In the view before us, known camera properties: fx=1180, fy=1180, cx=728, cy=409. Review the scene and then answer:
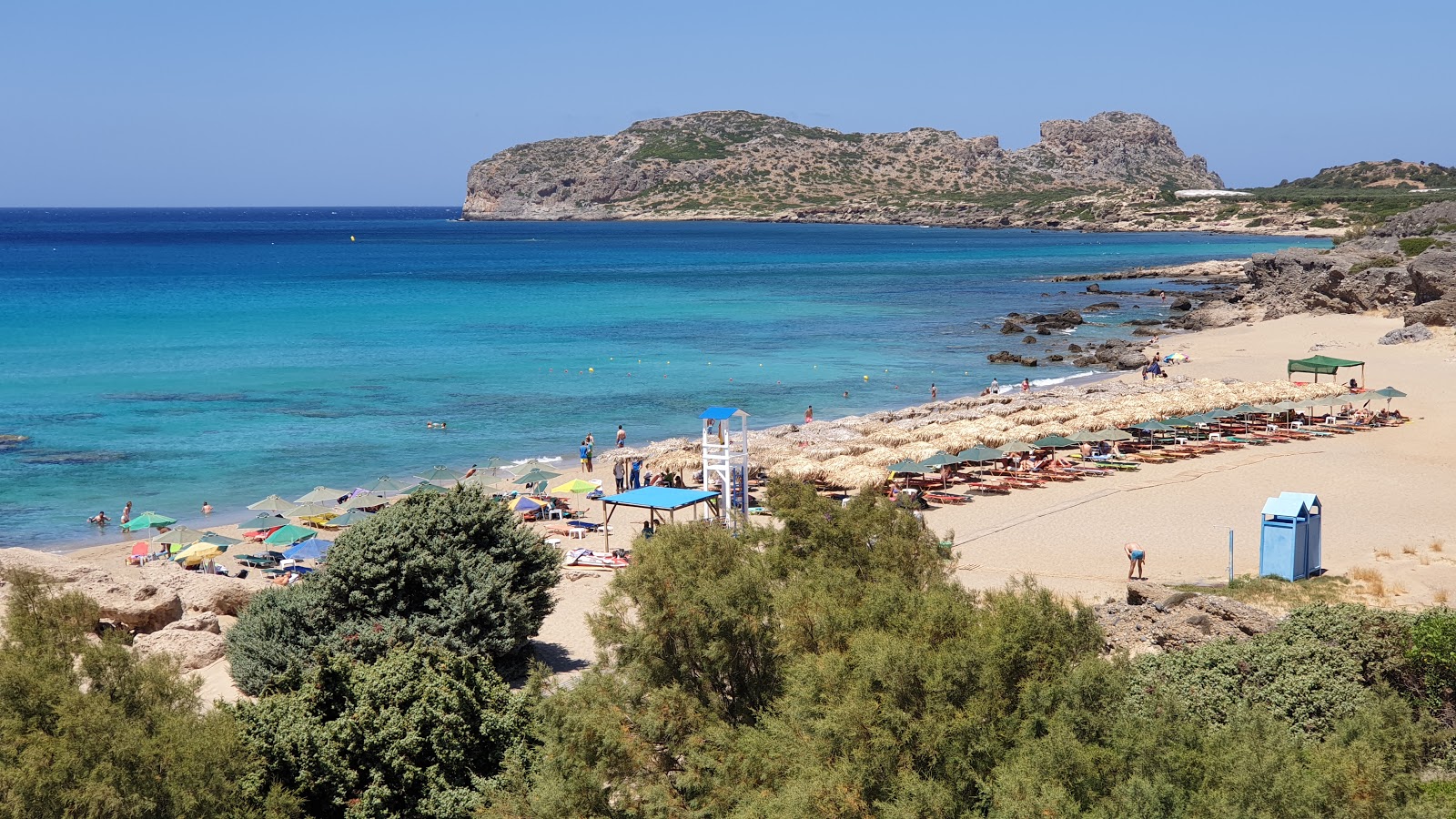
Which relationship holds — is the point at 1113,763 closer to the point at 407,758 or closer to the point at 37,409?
the point at 407,758

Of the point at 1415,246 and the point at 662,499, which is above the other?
the point at 1415,246

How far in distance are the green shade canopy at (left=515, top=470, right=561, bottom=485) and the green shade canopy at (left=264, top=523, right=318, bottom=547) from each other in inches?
185

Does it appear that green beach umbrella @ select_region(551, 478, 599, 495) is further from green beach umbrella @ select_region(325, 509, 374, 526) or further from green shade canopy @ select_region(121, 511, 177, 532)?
green shade canopy @ select_region(121, 511, 177, 532)

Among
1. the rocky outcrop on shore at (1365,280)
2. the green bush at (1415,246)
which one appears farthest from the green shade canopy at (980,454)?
the green bush at (1415,246)

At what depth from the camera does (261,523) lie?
21203 millimetres

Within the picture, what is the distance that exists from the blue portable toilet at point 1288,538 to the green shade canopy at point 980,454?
8.58 m

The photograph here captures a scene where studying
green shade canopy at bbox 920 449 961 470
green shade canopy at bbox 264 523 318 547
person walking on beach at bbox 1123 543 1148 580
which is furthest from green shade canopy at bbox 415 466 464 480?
person walking on beach at bbox 1123 543 1148 580

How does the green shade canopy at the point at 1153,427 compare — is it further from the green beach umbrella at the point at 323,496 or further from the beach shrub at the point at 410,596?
the green beach umbrella at the point at 323,496

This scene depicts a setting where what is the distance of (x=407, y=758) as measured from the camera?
10.0 metres

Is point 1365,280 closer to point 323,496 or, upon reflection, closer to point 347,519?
point 323,496

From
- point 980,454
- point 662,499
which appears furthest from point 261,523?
point 980,454

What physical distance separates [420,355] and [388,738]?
39.0 meters

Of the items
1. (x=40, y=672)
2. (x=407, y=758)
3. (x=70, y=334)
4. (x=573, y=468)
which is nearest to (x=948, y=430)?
(x=573, y=468)

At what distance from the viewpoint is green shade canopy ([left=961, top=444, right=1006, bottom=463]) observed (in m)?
24.3
